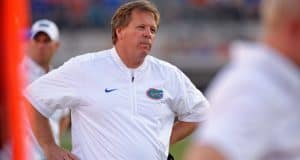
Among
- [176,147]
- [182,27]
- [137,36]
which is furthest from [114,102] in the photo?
[182,27]

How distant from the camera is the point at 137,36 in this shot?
628 centimetres

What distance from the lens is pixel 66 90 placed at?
6148 millimetres

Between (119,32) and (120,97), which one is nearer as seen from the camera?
(120,97)

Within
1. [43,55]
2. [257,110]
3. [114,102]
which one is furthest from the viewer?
[43,55]

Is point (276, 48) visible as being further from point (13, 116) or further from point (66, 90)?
point (66, 90)

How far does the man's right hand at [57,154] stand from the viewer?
6199 millimetres

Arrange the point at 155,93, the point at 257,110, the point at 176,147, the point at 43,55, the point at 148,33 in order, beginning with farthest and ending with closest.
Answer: the point at 176,147
the point at 43,55
the point at 148,33
the point at 155,93
the point at 257,110

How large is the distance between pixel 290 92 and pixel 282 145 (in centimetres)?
16

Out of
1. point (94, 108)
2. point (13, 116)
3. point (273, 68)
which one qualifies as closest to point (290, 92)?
point (273, 68)

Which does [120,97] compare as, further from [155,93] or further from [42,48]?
[42,48]

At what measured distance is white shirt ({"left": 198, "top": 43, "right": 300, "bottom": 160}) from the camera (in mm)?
2859

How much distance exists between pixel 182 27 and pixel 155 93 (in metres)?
17.1

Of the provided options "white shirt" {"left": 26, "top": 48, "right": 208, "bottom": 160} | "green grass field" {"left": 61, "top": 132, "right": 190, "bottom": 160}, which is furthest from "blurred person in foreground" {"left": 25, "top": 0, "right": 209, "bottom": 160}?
"green grass field" {"left": 61, "top": 132, "right": 190, "bottom": 160}

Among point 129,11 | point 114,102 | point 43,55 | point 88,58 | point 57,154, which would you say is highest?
point 129,11
